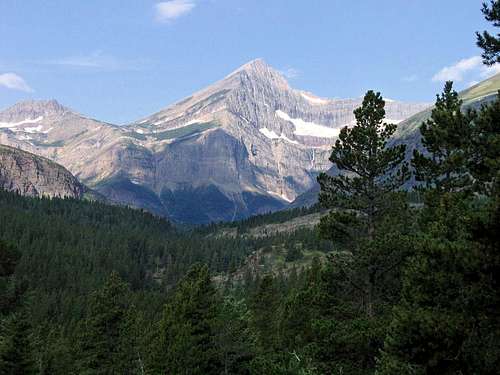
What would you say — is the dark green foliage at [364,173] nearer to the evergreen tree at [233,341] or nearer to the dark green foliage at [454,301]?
the dark green foliage at [454,301]

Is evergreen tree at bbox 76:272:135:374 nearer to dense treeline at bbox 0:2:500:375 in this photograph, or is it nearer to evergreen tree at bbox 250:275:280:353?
dense treeline at bbox 0:2:500:375

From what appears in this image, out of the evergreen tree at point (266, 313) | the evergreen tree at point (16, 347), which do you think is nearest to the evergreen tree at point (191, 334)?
the evergreen tree at point (16, 347)

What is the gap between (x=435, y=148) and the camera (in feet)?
109

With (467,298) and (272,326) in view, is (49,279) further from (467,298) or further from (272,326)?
(467,298)

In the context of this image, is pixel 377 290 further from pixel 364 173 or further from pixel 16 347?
pixel 16 347

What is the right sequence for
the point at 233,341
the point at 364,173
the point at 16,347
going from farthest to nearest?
the point at 16,347, the point at 233,341, the point at 364,173

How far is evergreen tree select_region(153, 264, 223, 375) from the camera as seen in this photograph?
4253 centimetres

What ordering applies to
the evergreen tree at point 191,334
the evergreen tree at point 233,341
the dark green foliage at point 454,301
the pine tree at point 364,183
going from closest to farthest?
the dark green foliage at point 454,301, the pine tree at point 364,183, the evergreen tree at point 191,334, the evergreen tree at point 233,341

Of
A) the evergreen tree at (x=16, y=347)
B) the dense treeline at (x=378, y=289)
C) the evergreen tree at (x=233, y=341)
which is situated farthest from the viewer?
the evergreen tree at (x=16, y=347)

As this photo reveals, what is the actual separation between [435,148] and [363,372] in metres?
16.1

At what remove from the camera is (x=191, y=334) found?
145 feet

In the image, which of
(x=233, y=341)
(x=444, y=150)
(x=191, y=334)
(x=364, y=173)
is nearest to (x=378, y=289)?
(x=364, y=173)

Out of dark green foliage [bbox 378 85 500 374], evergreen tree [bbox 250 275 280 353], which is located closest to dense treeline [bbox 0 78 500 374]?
dark green foliage [bbox 378 85 500 374]

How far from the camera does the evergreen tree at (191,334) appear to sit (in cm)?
4253
